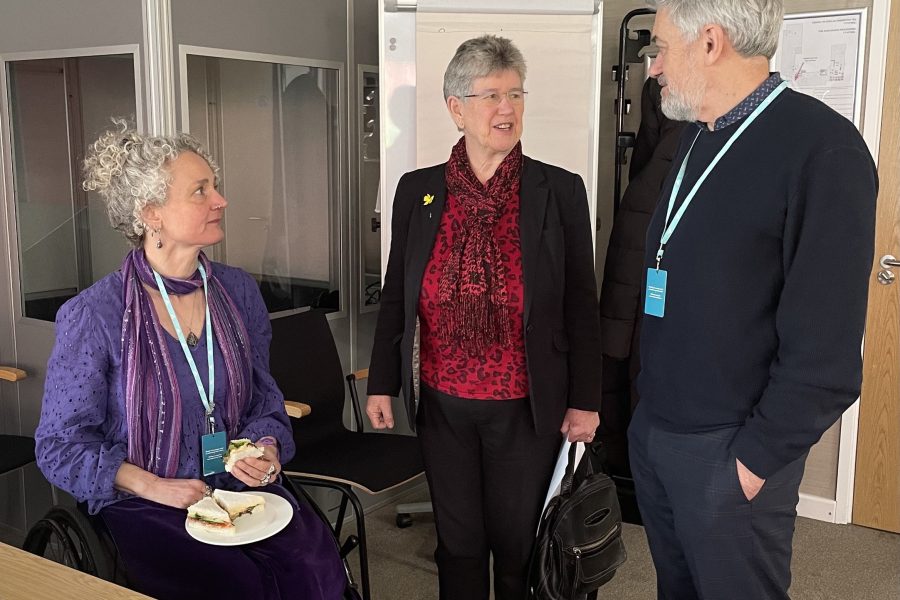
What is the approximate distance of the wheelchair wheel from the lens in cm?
194

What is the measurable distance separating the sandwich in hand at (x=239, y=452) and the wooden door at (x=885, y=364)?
260 centimetres

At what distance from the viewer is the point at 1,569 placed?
1448mm

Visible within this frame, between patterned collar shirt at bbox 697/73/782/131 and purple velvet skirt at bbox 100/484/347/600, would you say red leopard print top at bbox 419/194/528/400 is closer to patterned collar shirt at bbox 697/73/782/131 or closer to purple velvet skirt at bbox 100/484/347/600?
purple velvet skirt at bbox 100/484/347/600

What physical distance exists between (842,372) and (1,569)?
1.42 metres

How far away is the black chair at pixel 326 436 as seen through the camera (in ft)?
9.16

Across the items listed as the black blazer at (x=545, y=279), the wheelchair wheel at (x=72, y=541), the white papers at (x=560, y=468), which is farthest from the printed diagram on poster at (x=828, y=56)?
the wheelchair wheel at (x=72, y=541)

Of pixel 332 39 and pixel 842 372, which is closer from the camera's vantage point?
pixel 842 372

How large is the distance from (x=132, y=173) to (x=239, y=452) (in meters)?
0.71

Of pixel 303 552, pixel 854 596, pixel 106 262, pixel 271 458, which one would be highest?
pixel 106 262

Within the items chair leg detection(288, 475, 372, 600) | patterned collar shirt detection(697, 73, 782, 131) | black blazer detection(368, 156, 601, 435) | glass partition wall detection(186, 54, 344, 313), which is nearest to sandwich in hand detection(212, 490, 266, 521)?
black blazer detection(368, 156, 601, 435)

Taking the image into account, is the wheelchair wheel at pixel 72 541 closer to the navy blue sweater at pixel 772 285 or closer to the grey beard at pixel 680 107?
the navy blue sweater at pixel 772 285

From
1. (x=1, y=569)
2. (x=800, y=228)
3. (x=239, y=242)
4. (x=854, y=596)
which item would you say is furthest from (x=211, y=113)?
(x=854, y=596)

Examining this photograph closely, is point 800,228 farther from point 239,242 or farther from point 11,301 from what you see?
point 11,301

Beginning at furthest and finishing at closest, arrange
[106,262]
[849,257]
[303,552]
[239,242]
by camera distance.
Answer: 1. [239,242]
2. [106,262]
3. [303,552]
4. [849,257]
